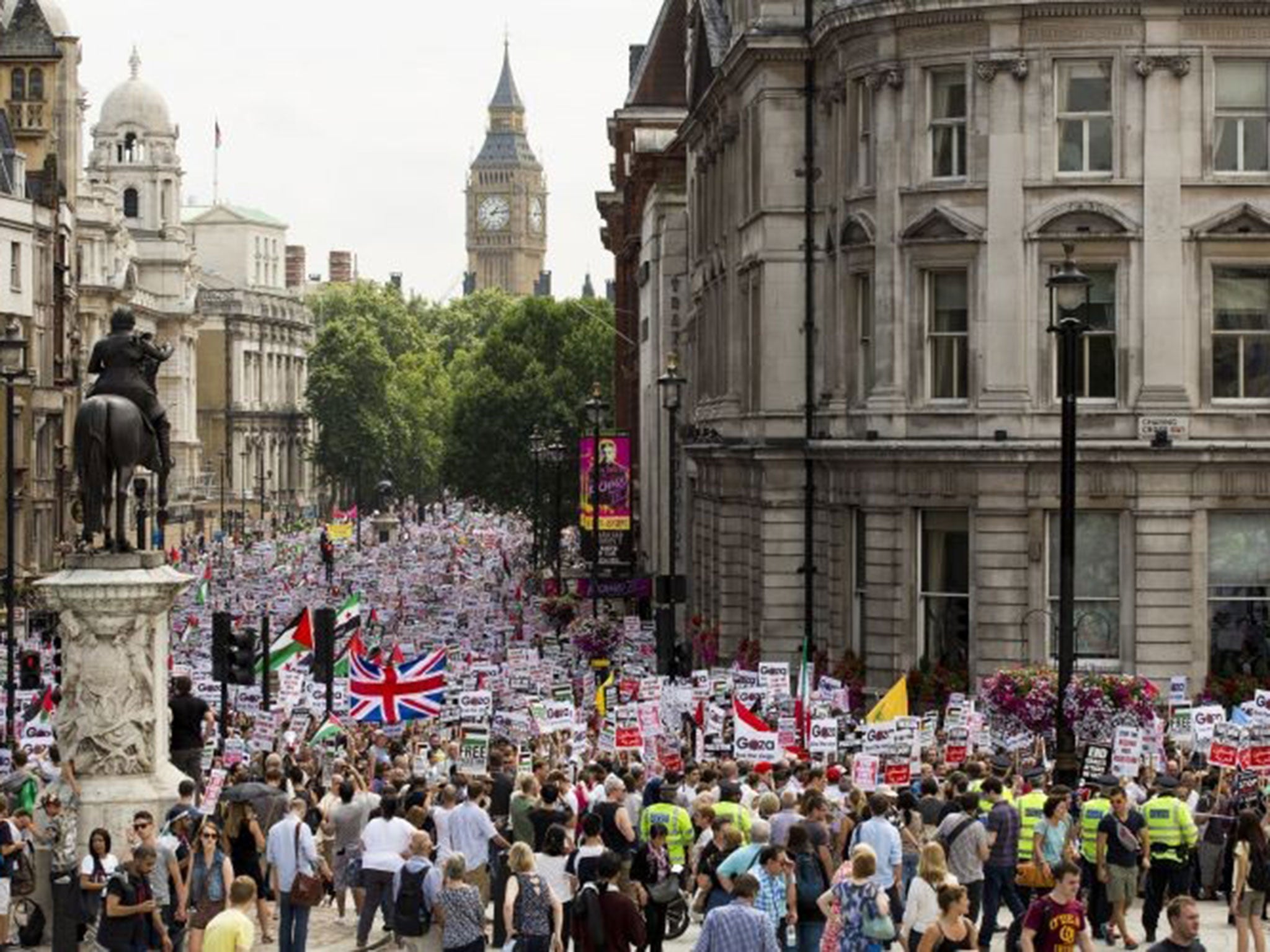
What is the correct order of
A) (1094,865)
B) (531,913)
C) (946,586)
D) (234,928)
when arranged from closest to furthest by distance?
1. (234,928)
2. (531,913)
3. (1094,865)
4. (946,586)

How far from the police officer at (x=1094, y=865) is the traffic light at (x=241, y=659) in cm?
1360

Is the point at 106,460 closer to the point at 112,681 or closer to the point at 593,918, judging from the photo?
the point at 112,681

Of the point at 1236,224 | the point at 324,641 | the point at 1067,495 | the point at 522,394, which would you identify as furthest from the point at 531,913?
the point at 522,394

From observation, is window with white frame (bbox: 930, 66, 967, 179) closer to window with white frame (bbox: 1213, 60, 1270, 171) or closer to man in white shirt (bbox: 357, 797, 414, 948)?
window with white frame (bbox: 1213, 60, 1270, 171)

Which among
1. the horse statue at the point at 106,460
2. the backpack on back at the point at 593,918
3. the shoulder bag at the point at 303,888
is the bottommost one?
the shoulder bag at the point at 303,888

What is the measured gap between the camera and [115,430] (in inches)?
1157

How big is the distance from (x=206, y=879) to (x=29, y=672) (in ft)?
85.0

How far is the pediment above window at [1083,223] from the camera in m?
49.8

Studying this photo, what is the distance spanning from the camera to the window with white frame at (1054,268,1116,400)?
164 ft

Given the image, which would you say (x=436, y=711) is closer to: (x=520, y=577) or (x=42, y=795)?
(x=42, y=795)

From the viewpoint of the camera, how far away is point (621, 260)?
12269cm

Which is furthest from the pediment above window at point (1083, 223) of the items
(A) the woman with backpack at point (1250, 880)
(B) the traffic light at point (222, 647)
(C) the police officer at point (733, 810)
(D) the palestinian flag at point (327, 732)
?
(C) the police officer at point (733, 810)

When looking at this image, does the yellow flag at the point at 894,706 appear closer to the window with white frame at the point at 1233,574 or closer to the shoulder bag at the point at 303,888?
the window with white frame at the point at 1233,574

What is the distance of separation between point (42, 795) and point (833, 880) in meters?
7.93
